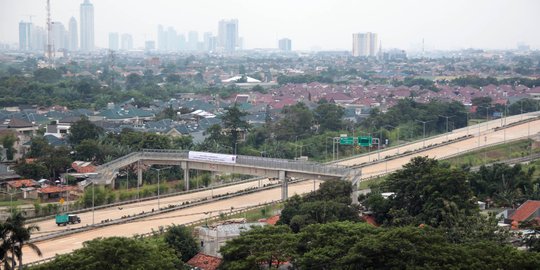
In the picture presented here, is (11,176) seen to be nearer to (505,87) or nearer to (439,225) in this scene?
(439,225)

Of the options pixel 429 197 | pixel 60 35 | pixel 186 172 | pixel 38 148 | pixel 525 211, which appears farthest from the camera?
pixel 60 35

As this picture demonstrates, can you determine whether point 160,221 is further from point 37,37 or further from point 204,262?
point 37,37

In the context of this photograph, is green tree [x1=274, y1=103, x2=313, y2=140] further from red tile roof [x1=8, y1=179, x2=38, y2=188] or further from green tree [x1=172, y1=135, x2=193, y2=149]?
red tile roof [x1=8, y1=179, x2=38, y2=188]

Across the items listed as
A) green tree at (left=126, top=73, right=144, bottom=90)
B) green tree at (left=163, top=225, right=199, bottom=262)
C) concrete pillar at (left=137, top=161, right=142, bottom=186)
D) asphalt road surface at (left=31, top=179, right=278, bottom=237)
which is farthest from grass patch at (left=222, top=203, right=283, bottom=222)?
green tree at (left=126, top=73, right=144, bottom=90)

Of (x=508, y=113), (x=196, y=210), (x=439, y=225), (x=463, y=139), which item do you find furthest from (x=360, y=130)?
(x=439, y=225)

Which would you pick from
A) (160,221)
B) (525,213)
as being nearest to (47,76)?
(160,221)

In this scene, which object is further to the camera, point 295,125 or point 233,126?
point 295,125
